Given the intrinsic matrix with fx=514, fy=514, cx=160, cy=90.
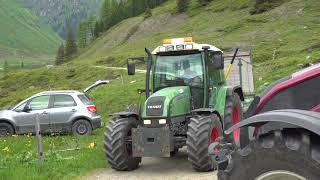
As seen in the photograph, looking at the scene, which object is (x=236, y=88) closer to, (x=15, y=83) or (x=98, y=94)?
(x=98, y=94)

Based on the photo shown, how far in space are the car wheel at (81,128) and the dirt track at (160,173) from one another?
858 centimetres

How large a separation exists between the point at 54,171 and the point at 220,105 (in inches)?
167

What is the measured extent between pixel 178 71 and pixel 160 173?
2567 mm

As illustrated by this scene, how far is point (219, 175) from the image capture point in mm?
5246

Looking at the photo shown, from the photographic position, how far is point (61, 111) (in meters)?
20.7

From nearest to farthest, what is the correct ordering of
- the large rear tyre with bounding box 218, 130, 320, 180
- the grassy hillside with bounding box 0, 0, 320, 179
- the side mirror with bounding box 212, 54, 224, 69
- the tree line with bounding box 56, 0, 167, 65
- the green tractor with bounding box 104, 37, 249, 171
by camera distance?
the large rear tyre with bounding box 218, 130, 320, 180, the green tractor with bounding box 104, 37, 249, 171, the side mirror with bounding box 212, 54, 224, 69, the grassy hillside with bounding box 0, 0, 320, 179, the tree line with bounding box 56, 0, 167, 65

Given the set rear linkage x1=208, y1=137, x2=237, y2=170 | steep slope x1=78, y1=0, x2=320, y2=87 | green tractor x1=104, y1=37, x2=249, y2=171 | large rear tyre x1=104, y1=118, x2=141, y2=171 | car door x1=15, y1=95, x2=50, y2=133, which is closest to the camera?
rear linkage x1=208, y1=137, x2=237, y2=170

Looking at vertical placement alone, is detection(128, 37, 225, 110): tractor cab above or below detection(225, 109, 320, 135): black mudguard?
above

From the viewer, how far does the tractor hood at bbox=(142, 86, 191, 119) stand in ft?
35.9

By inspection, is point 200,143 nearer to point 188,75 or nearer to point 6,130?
point 188,75

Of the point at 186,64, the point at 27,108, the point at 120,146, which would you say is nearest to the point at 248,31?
the point at 27,108

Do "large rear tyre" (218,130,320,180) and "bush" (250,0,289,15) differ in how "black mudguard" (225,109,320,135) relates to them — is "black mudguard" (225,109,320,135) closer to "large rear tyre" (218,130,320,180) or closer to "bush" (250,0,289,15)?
"large rear tyre" (218,130,320,180)

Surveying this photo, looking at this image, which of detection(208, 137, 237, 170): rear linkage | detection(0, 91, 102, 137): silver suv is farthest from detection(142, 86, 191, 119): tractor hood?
detection(0, 91, 102, 137): silver suv

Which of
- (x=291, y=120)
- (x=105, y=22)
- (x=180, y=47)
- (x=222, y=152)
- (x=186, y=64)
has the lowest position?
(x=222, y=152)
